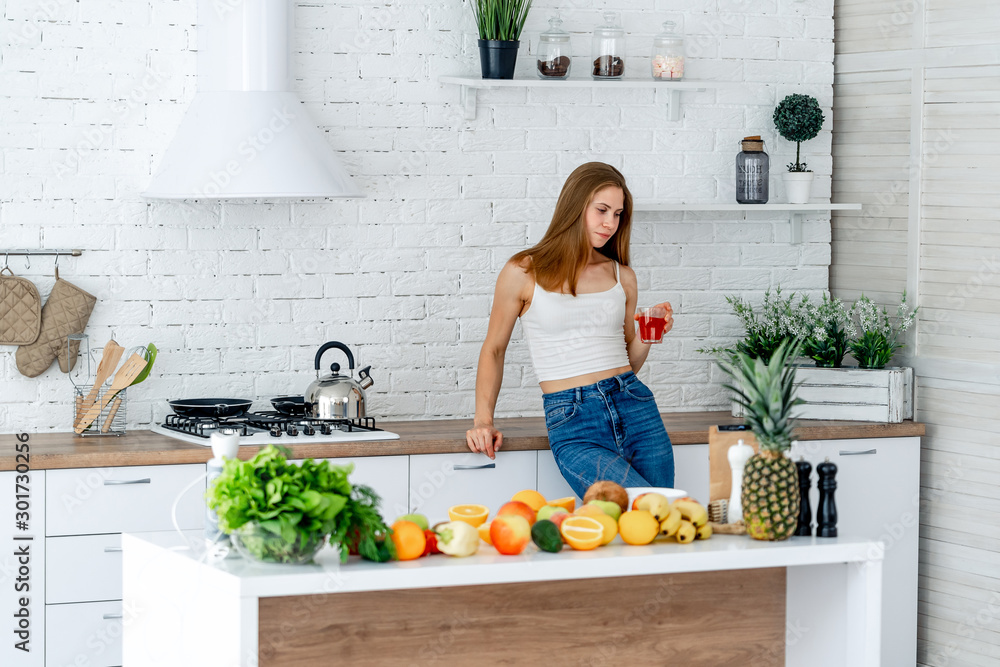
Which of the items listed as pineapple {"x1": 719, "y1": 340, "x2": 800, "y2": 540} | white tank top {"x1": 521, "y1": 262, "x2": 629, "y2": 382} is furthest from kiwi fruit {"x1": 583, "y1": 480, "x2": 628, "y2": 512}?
white tank top {"x1": 521, "y1": 262, "x2": 629, "y2": 382}

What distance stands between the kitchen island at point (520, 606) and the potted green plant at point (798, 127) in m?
2.33

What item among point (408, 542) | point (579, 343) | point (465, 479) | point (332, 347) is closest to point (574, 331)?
point (579, 343)

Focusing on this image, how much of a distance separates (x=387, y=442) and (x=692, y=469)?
3.38 feet

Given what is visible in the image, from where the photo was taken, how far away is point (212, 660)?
6.16ft

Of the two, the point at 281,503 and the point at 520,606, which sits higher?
the point at 281,503

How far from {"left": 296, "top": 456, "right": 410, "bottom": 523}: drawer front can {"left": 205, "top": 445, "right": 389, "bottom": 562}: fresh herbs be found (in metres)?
1.54

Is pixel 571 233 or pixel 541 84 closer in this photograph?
pixel 571 233

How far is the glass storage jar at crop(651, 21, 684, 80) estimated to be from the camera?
410 centimetres

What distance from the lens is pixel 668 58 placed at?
410cm

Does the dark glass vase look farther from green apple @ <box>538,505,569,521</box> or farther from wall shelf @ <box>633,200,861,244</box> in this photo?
green apple @ <box>538,505,569,521</box>

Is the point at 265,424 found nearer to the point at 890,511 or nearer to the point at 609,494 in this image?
the point at 609,494

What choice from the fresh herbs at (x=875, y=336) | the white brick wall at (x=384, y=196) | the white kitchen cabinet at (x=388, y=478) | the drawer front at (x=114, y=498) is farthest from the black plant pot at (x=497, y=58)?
the drawer front at (x=114, y=498)

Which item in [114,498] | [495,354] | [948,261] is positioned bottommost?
[114,498]

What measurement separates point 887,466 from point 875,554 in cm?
198
